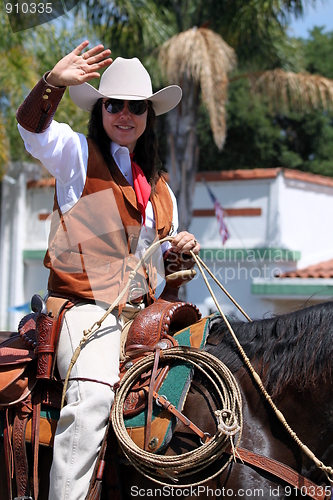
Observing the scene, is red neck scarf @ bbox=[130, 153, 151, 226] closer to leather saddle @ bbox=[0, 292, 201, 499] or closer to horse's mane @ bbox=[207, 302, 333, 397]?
leather saddle @ bbox=[0, 292, 201, 499]

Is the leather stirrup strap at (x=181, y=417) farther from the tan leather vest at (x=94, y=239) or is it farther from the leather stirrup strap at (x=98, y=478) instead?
the tan leather vest at (x=94, y=239)

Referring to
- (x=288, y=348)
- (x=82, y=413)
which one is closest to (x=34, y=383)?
(x=82, y=413)

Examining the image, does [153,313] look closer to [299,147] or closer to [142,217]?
[142,217]

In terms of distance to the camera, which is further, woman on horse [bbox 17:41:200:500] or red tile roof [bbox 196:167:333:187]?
red tile roof [bbox 196:167:333:187]

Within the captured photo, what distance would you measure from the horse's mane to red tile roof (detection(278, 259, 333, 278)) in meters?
7.59

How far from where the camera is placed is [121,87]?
2.87 m

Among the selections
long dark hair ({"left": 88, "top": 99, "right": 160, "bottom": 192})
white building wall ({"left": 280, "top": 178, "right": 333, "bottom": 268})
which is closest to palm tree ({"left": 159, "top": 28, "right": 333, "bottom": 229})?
white building wall ({"left": 280, "top": 178, "right": 333, "bottom": 268})

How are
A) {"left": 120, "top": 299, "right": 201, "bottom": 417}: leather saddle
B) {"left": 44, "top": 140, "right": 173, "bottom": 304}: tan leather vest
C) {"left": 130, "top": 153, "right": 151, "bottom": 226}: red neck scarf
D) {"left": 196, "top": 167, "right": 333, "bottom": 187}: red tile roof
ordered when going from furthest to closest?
{"left": 196, "top": 167, "right": 333, "bottom": 187}: red tile roof
{"left": 130, "top": 153, "right": 151, "bottom": 226}: red neck scarf
{"left": 44, "top": 140, "right": 173, "bottom": 304}: tan leather vest
{"left": 120, "top": 299, "right": 201, "bottom": 417}: leather saddle

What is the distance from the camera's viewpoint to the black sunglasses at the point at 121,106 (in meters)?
2.86

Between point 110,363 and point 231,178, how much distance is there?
26.9 ft

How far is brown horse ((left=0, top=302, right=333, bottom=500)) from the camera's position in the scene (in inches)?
91.4

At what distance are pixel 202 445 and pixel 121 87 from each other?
177 centimetres

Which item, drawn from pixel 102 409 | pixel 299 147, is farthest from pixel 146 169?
pixel 299 147

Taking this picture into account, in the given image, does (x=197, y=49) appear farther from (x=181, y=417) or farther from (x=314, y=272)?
(x=181, y=417)
